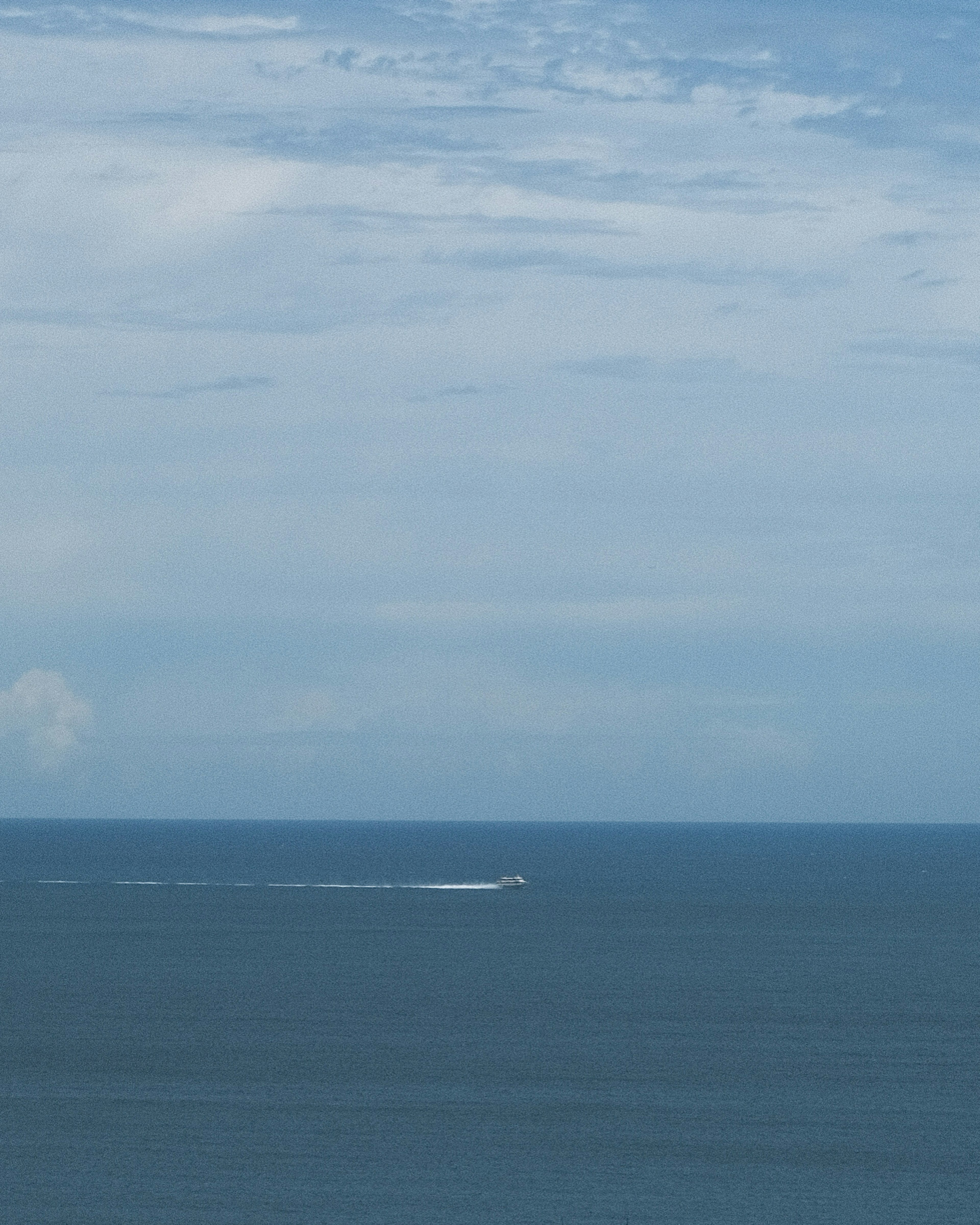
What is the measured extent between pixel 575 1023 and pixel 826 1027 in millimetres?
16714

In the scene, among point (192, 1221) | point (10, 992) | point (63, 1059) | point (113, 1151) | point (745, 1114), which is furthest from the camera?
point (10, 992)

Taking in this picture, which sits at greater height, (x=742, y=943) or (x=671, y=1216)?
(x=671, y=1216)

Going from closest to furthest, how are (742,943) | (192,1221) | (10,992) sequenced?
(192,1221) → (10,992) → (742,943)

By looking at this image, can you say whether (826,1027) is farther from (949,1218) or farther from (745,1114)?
(949,1218)

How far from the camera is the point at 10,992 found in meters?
137

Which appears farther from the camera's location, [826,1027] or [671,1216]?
[826,1027]

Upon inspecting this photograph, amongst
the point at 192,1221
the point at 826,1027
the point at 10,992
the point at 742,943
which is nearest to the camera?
the point at 192,1221

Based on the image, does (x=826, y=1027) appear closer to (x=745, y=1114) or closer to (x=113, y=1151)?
(x=745, y=1114)

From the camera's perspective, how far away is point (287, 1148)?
82.6 m

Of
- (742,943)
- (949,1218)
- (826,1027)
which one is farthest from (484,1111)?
(742,943)

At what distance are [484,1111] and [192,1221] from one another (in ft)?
74.8

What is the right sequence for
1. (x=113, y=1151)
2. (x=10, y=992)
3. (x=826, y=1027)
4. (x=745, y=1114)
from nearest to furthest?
(x=113, y=1151) < (x=745, y=1114) < (x=826, y=1027) < (x=10, y=992)

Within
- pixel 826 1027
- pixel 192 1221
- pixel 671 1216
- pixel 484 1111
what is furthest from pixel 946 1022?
pixel 192 1221

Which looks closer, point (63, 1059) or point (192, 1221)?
point (192, 1221)
